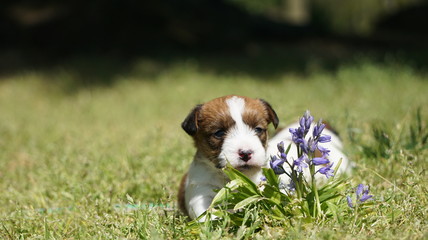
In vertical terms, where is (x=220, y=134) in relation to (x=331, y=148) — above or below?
above

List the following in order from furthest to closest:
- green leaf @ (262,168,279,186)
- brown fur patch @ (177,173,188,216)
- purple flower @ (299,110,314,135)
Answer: brown fur patch @ (177,173,188,216), green leaf @ (262,168,279,186), purple flower @ (299,110,314,135)

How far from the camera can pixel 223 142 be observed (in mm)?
3375

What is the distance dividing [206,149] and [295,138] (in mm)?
869

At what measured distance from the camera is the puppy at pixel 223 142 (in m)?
3.28

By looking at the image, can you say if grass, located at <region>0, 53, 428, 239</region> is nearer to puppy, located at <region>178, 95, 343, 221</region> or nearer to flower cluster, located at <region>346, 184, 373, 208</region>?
flower cluster, located at <region>346, 184, 373, 208</region>

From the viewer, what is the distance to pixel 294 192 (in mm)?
A: 3141

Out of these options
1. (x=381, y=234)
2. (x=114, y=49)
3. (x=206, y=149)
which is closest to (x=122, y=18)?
(x=114, y=49)

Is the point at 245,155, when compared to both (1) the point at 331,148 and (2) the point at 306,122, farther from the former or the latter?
(1) the point at 331,148

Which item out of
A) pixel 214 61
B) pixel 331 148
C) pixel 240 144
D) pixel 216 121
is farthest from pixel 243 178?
pixel 214 61

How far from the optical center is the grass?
3133mm

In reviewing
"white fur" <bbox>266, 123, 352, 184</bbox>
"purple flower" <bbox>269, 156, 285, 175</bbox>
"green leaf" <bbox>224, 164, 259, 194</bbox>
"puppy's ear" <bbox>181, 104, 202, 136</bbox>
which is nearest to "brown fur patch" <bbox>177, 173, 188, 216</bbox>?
"puppy's ear" <bbox>181, 104, 202, 136</bbox>

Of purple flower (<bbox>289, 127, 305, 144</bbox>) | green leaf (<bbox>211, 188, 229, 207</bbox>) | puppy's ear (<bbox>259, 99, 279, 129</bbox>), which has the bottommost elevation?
green leaf (<bbox>211, 188, 229, 207</bbox>)

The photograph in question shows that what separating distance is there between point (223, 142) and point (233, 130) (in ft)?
0.36

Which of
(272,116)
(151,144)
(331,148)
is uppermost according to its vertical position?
(272,116)
